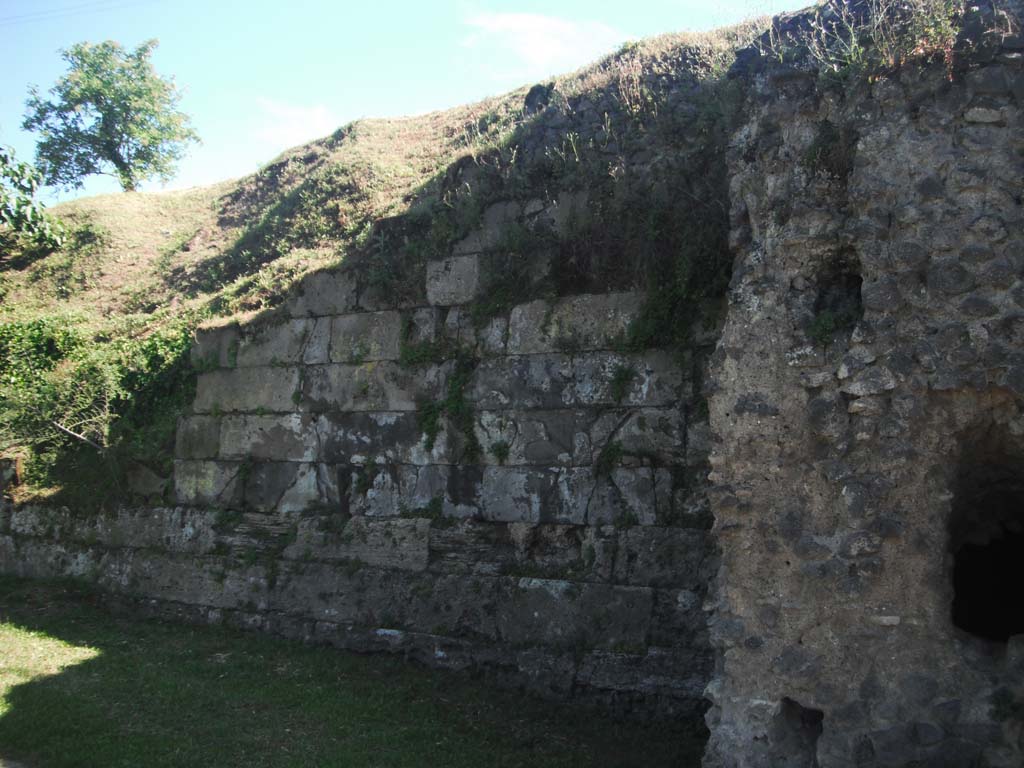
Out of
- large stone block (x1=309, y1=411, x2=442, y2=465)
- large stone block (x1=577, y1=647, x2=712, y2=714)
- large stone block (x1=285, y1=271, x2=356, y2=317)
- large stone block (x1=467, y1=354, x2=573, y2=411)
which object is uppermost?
large stone block (x1=285, y1=271, x2=356, y2=317)

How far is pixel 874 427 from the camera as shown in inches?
191

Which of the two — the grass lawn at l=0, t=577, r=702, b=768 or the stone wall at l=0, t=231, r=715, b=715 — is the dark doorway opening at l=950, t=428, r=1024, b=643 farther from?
the grass lawn at l=0, t=577, r=702, b=768

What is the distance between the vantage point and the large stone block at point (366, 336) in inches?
364

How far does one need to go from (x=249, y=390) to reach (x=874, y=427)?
741 cm

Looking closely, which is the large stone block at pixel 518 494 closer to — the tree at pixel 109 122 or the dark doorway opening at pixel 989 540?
the dark doorway opening at pixel 989 540

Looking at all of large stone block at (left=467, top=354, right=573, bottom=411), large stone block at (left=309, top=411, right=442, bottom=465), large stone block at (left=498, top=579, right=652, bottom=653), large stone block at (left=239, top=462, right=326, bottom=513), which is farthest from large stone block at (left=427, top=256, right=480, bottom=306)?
large stone block at (left=498, top=579, right=652, bottom=653)

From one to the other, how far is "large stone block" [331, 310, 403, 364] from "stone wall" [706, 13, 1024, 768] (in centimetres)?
463

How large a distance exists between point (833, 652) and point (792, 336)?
71.6 inches

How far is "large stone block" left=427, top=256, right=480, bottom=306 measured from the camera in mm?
8867

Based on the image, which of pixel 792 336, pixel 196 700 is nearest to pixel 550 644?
pixel 196 700

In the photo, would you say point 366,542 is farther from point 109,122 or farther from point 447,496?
point 109,122

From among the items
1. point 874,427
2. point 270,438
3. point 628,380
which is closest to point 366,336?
point 270,438

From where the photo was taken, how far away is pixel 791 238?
5301 mm

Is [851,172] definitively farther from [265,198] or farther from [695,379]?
[265,198]
